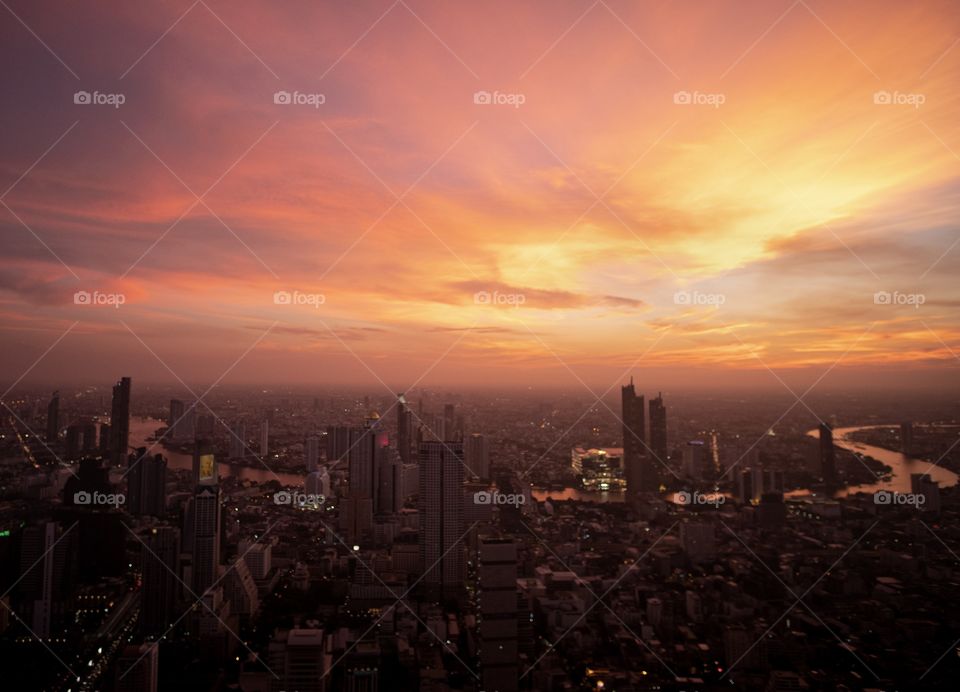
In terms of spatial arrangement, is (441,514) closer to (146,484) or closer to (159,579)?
(159,579)

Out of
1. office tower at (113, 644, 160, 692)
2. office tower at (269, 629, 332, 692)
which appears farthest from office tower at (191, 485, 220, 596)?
office tower at (269, 629, 332, 692)

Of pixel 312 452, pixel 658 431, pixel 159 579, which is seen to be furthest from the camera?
pixel 312 452

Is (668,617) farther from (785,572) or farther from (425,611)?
(425,611)

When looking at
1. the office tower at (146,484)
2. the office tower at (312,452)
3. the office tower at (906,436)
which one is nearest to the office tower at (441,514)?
the office tower at (312,452)

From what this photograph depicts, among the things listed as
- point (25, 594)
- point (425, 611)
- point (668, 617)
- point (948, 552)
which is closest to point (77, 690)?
point (25, 594)

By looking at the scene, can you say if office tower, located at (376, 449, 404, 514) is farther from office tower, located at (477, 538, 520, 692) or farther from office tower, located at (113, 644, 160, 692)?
office tower, located at (113, 644, 160, 692)

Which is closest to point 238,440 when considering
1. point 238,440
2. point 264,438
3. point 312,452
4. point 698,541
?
point 238,440
